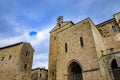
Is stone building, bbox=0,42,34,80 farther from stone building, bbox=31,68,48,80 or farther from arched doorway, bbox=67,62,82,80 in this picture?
arched doorway, bbox=67,62,82,80

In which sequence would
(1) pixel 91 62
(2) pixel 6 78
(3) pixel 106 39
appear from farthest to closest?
(2) pixel 6 78 → (3) pixel 106 39 → (1) pixel 91 62

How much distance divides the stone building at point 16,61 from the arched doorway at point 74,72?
993cm

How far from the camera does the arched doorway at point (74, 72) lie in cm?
1336

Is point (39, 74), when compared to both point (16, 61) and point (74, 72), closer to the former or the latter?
point (16, 61)

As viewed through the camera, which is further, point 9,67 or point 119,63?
point 9,67

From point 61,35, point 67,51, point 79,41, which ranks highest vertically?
point 61,35

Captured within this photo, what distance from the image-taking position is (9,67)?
20797 millimetres

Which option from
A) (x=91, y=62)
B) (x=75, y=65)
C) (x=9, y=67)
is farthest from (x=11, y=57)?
(x=91, y=62)

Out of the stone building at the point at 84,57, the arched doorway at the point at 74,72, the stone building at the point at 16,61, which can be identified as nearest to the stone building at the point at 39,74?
the stone building at the point at 16,61

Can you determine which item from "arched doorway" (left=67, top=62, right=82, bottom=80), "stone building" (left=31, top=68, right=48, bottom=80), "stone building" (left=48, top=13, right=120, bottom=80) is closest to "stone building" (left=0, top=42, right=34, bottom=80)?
"stone building" (left=31, top=68, right=48, bottom=80)

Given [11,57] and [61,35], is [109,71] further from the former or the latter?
[11,57]

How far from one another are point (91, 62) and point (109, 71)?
216cm

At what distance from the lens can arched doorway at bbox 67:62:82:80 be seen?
1336 cm

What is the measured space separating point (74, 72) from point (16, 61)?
36.4 ft
